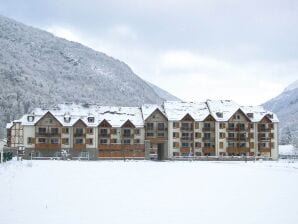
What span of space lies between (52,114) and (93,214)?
85584mm

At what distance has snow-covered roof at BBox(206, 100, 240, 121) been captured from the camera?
105250 millimetres

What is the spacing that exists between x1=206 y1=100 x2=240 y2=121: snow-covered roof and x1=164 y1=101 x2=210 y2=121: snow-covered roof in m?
1.43

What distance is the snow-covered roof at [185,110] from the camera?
10444 centimetres

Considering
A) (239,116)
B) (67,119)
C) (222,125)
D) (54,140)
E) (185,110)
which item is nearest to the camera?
(54,140)

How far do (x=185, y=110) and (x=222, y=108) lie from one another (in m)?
8.91

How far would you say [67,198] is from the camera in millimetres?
22219

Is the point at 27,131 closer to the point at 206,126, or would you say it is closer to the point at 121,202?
the point at 206,126

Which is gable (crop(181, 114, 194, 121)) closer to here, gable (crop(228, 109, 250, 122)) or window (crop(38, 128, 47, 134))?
gable (crop(228, 109, 250, 122))

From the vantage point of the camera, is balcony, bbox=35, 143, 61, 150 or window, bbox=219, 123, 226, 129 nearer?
balcony, bbox=35, 143, 61, 150

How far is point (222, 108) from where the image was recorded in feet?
352

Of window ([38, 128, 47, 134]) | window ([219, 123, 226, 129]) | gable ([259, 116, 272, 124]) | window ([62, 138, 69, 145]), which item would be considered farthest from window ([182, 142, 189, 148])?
window ([38, 128, 47, 134])

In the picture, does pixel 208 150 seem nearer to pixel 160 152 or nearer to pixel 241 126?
pixel 241 126

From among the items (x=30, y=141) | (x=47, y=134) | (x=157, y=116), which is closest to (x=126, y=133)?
(x=157, y=116)

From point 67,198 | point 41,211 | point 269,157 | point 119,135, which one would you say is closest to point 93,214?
point 41,211
